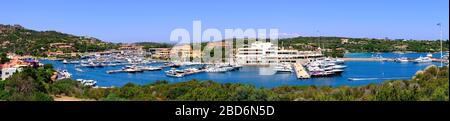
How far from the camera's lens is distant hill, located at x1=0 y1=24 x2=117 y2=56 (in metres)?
29.9

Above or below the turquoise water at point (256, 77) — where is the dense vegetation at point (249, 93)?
above

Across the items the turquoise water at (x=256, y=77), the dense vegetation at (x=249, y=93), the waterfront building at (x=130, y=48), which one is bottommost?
the turquoise water at (x=256, y=77)

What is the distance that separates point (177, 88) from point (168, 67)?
54.5ft

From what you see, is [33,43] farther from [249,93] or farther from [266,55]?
[249,93]

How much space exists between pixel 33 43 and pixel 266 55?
47.6 feet

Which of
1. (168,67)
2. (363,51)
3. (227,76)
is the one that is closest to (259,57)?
(168,67)

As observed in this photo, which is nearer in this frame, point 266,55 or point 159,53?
point 266,55

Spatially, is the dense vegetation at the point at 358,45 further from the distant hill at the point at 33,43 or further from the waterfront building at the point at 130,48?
the distant hill at the point at 33,43

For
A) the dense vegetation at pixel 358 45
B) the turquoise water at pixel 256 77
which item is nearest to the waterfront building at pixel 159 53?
the dense vegetation at pixel 358 45

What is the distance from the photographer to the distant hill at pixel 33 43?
2995 cm

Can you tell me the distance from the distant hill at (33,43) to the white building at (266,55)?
1096 cm

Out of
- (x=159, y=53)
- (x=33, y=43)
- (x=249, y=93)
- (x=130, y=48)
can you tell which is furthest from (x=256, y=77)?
(x=130, y=48)

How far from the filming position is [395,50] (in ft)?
106

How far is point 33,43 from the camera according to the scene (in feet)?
105
